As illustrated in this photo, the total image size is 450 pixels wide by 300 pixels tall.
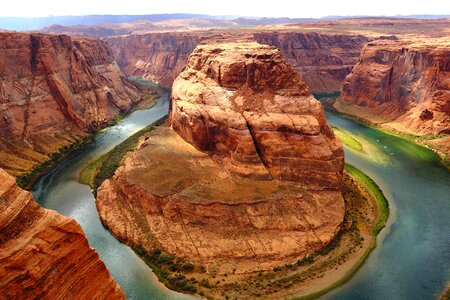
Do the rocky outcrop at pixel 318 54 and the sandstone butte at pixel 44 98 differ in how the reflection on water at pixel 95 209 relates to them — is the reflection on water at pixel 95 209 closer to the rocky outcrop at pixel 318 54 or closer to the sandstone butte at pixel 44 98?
the sandstone butte at pixel 44 98

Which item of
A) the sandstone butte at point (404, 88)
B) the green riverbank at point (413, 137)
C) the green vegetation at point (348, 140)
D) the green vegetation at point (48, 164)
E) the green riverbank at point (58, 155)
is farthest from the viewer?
the sandstone butte at point (404, 88)

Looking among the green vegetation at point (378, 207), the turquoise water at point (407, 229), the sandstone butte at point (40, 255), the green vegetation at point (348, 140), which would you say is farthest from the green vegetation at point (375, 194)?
the sandstone butte at point (40, 255)

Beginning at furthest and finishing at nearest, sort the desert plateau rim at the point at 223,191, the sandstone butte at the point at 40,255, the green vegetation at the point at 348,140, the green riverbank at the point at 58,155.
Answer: the green vegetation at the point at 348,140
the green riverbank at the point at 58,155
the desert plateau rim at the point at 223,191
the sandstone butte at the point at 40,255

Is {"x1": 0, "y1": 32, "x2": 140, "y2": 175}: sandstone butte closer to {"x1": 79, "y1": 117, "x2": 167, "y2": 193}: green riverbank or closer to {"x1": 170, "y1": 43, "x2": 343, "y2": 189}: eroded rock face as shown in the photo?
{"x1": 79, "y1": 117, "x2": 167, "y2": 193}: green riverbank

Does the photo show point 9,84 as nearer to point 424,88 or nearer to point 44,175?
point 44,175

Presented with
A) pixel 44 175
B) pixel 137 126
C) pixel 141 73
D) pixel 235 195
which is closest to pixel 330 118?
pixel 137 126

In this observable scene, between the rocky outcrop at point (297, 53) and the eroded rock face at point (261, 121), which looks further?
the rocky outcrop at point (297, 53)

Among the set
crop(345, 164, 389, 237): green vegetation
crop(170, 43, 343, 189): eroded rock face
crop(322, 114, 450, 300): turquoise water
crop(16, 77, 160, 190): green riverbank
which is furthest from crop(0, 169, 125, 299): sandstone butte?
crop(16, 77, 160, 190): green riverbank
